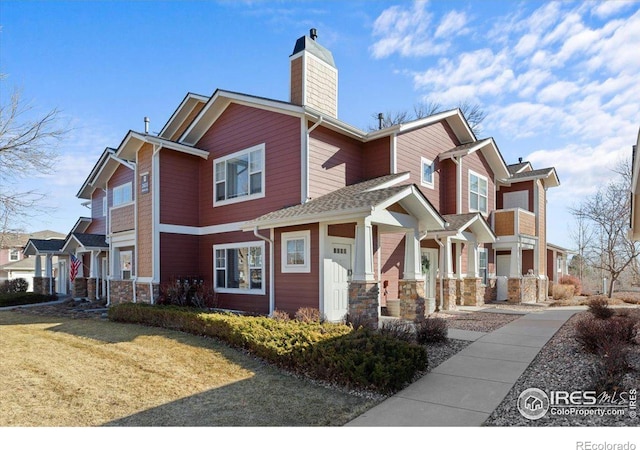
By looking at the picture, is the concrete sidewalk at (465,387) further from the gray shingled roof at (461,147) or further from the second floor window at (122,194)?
the second floor window at (122,194)

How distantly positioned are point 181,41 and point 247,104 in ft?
11.2

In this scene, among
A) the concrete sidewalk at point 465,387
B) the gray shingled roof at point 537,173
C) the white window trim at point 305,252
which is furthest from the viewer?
the gray shingled roof at point 537,173

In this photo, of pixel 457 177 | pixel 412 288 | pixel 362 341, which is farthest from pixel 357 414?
pixel 457 177

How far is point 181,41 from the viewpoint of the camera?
10.5m

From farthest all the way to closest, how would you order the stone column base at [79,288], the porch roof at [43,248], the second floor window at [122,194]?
1. the porch roof at [43,248]
2. the stone column base at [79,288]
3. the second floor window at [122,194]

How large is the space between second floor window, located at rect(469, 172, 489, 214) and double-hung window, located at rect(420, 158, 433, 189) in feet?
8.85

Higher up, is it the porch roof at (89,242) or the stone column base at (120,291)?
the porch roof at (89,242)

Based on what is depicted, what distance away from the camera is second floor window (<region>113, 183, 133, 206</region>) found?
1710 cm

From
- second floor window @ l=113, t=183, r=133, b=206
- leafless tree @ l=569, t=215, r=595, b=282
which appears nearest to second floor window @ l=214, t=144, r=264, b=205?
second floor window @ l=113, t=183, r=133, b=206

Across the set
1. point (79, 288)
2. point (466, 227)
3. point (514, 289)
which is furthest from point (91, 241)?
point (514, 289)

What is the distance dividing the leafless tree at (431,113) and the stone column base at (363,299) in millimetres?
23388

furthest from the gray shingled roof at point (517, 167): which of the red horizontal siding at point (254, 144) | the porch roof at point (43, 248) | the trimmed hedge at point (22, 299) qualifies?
the porch roof at point (43, 248)

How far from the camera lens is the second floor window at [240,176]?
1332 cm

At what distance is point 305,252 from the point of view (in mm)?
11445
